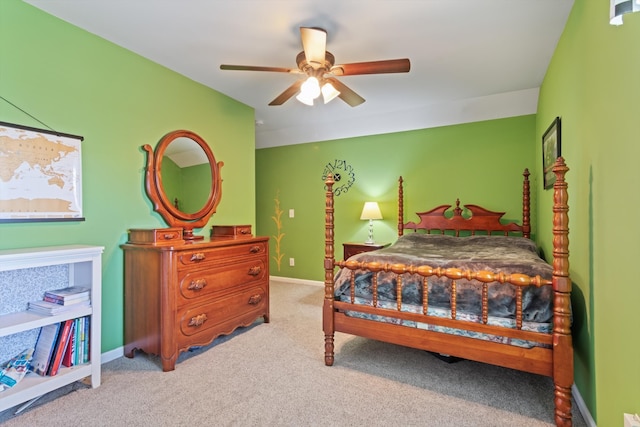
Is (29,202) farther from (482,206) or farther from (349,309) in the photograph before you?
(482,206)

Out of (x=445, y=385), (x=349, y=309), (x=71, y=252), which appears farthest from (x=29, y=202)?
(x=445, y=385)

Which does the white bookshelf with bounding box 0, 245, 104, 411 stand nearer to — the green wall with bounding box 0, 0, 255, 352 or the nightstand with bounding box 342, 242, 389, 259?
the green wall with bounding box 0, 0, 255, 352

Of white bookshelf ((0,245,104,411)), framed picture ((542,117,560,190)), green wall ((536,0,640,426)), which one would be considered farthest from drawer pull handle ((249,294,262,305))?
framed picture ((542,117,560,190))

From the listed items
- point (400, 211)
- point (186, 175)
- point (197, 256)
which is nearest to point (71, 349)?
point (197, 256)

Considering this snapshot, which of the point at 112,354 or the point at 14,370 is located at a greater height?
the point at 14,370

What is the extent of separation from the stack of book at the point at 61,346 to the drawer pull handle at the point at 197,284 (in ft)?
2.09

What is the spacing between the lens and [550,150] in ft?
9.00

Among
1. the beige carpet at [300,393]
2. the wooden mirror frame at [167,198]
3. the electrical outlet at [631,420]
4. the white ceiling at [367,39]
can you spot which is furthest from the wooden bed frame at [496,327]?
the wooden mirror frame at [167,198]

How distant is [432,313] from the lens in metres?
1.98

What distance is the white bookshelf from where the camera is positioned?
1.69 m

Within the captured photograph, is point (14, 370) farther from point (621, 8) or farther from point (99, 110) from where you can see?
point (621, 8)

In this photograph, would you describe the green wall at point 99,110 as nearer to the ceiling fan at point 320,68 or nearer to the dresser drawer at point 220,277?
the dresser drawer at point 220,277

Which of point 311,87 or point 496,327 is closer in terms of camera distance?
point 496,327

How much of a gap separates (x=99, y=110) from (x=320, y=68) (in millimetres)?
1688
